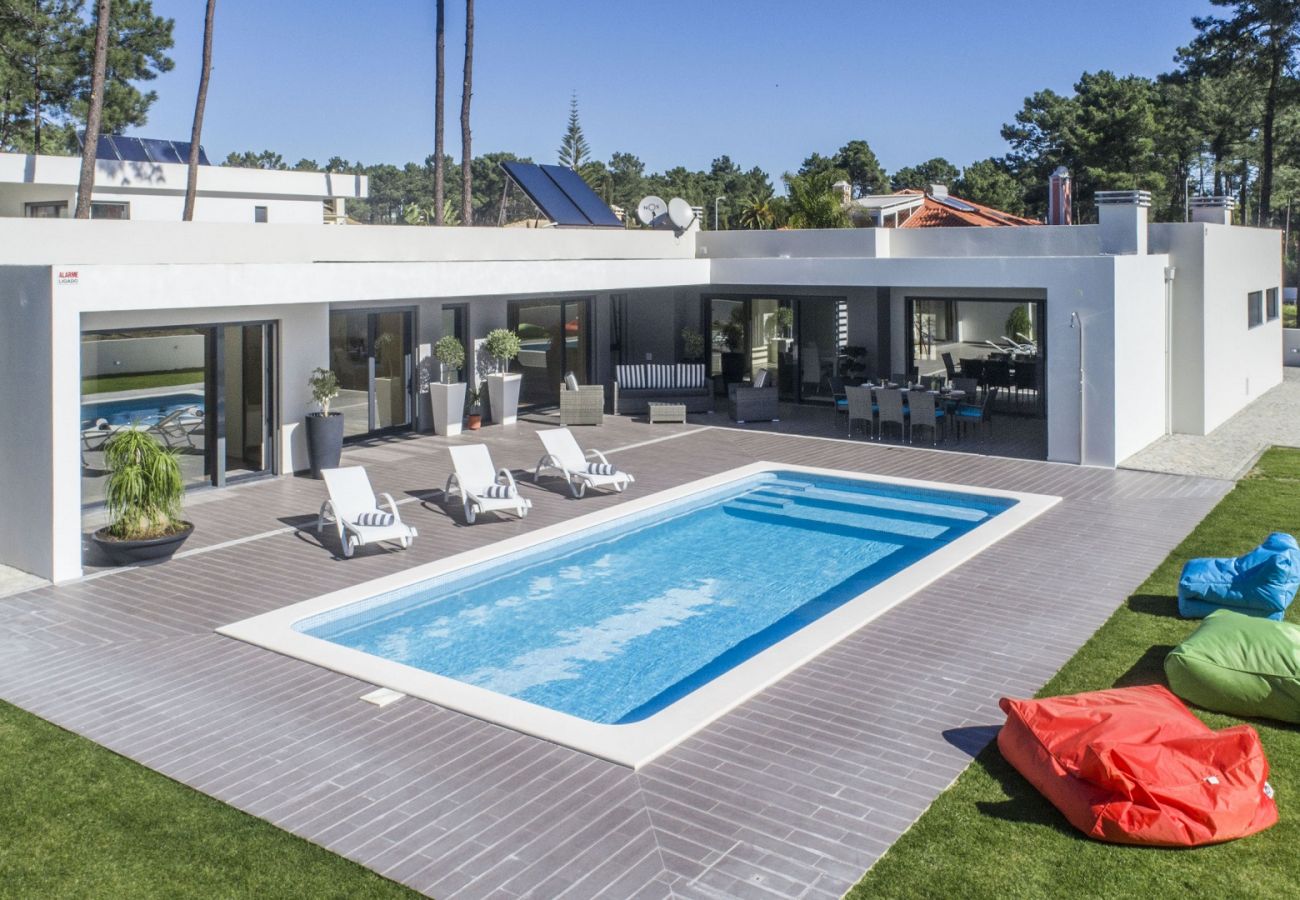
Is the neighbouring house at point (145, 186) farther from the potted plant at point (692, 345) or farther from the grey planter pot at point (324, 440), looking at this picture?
the grey planter pot at point (324, 440)

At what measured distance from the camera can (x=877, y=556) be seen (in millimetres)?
13352

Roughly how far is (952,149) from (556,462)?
6035 cm

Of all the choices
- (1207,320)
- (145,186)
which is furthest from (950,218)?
(145,186)

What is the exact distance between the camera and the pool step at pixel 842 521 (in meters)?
14.2

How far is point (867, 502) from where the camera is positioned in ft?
51.8

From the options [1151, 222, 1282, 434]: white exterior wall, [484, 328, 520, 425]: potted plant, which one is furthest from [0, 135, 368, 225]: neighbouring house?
[1151, 222, 1282, 434]: white exterior wall

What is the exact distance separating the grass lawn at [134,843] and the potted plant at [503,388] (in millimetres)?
14101

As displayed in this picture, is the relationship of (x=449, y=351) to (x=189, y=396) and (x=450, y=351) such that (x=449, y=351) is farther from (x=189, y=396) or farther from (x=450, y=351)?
(x=189, y=396)

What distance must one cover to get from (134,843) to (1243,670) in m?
7.15

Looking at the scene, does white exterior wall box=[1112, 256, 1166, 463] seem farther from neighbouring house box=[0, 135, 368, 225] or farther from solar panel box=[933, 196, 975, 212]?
neighbouring house box=[0, 135, 368, 225]

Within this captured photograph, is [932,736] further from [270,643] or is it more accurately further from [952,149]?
[952,149]

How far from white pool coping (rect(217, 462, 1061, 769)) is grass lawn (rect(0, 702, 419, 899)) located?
196cm

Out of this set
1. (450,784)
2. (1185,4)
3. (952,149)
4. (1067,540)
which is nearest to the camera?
(450,784)

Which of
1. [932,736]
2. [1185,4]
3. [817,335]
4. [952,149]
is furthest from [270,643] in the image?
[952,149]
